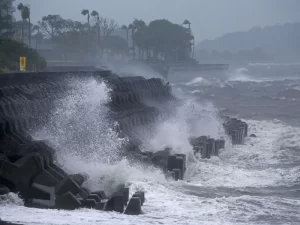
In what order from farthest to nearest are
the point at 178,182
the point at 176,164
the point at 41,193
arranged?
the point at 176,164 → the point at 178,182 → the point at 41,193

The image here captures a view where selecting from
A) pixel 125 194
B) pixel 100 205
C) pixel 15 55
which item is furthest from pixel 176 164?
pixel 15 55

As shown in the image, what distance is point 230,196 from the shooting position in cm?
1317

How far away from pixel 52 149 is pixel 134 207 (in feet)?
12.2

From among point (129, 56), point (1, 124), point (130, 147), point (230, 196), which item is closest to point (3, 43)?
point (130, 147)

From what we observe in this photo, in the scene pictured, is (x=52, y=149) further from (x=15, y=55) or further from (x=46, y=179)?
(x=15, y=55)

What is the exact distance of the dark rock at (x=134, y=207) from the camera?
1080 cm

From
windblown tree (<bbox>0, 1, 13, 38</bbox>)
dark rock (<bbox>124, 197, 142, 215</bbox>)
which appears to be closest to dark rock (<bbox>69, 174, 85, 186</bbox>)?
dark rock (<bbox>124, 197, 142, 215</bbox>)

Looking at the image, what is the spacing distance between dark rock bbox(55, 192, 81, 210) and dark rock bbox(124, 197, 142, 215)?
2.80 ft

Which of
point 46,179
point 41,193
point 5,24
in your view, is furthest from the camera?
point 5,24

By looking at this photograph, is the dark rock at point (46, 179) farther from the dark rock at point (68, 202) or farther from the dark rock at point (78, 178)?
the dark rock at point (68, 202)

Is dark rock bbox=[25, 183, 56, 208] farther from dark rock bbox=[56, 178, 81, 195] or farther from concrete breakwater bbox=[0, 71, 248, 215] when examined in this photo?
dark rock bbox=[56, 178, 81, 195]

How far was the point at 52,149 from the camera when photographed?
13.9m

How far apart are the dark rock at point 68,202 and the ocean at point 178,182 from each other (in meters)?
0.24

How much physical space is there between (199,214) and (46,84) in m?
9.50
